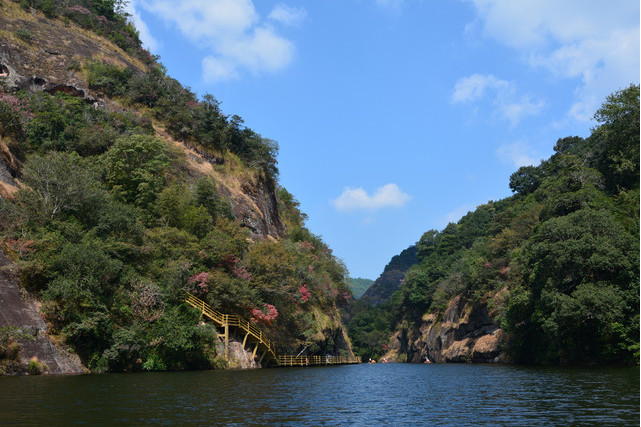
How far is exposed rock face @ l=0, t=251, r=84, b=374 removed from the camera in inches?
1080

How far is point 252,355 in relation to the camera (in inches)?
1743

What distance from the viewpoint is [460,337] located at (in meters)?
85.8

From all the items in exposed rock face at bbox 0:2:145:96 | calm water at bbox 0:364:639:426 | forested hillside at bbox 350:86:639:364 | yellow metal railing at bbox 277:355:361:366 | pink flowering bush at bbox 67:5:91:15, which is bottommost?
yellow metal railing at bbox 277:355:361:366

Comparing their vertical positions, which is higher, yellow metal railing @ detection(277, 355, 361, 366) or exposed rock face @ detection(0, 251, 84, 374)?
exposed rock face @ detection(0, 251, 84, 374)

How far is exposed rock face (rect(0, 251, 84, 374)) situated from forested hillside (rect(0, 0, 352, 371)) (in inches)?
27.2

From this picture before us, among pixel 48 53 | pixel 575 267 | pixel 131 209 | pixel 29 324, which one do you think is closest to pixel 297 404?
pixel 29 324

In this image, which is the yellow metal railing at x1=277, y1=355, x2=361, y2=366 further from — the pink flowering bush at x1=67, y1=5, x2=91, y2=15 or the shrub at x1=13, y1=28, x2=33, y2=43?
the pink flowering bush at x1=67, y1=5, x2=91, y2=15

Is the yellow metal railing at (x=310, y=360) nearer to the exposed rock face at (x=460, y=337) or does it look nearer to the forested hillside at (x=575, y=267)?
the exposed rock face at (x=460, y=337)

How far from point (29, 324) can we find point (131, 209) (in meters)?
16.0

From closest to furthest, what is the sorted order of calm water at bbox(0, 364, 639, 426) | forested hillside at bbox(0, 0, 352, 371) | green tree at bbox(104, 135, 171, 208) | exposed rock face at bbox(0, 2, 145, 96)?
calm water at bbox(0, 364, 639, 426) < forested hillside at bbox(0, 0, 352, 371) < green tree at bbox(104, 135, 171, 208) < exposed rock face at bbox(0, 2, 145, 96)

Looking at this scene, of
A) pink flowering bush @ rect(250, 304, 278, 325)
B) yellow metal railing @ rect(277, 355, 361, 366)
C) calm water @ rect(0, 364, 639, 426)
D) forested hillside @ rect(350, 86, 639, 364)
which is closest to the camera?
calm water @ rect(0, 364, 639, 426)

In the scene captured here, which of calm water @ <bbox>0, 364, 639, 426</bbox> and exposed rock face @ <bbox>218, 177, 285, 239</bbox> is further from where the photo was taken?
exposed rock face @ <bbox>218, 177, 285, 239</bbox>

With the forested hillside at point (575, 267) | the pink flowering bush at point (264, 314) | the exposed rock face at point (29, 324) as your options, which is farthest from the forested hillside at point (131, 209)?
the forested hillside at point (575, 267)

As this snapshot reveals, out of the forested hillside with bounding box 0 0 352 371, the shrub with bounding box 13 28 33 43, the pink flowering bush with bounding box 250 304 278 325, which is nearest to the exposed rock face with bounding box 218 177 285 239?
the forested hillside with bounding box 0 0 352 371
